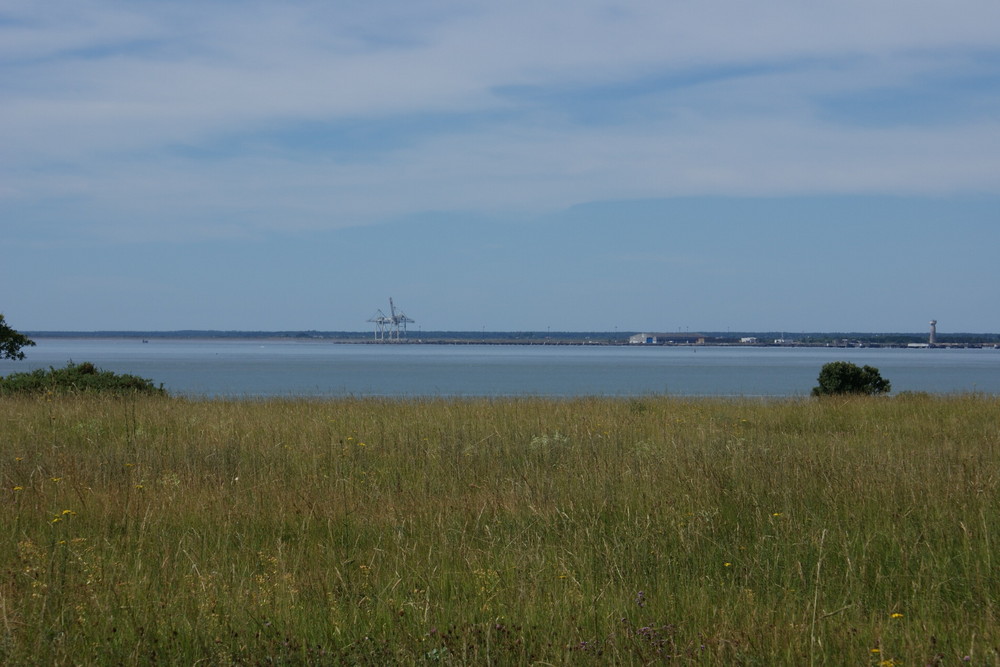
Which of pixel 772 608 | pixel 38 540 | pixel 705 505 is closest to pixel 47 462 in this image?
pixel 38 540

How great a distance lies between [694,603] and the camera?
4746 millimetres

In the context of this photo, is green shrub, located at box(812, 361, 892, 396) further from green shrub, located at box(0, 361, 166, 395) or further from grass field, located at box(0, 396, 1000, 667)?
green shrub, located at box(0, 361, 166, 395)

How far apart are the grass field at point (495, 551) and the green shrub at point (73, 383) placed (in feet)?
26.5

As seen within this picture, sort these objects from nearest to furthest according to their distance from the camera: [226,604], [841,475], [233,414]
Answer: [226,604], [841,475], [233,414]

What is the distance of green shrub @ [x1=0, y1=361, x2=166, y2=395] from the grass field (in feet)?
26.5

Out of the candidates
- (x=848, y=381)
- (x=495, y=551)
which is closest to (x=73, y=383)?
(x=495, y=551)

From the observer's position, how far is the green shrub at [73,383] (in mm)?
18328

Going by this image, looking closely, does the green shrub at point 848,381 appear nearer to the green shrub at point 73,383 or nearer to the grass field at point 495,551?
the grass field at point 495,551

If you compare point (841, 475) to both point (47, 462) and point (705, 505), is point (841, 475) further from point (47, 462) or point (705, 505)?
point (47, 462)

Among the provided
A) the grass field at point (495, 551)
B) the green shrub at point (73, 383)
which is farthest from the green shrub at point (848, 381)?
the green shrub at point (73, 383)

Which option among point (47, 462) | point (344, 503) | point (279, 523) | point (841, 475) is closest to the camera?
point (279, 523)

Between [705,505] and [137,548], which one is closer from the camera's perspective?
→ [137,548]

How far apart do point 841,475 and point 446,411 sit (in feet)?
25.9

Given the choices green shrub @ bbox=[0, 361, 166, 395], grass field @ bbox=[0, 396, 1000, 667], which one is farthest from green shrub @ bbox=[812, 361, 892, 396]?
green shrub @ bbox=[0, 361, 166, 395]
